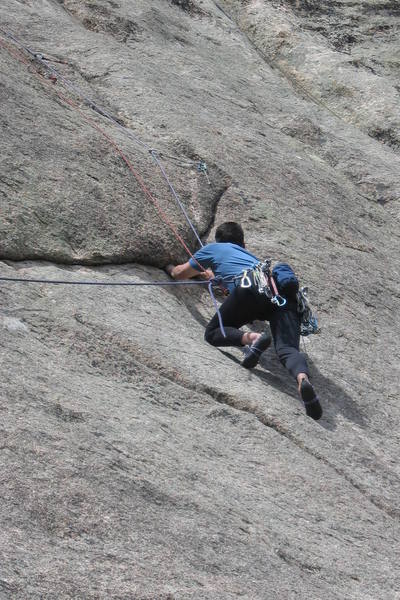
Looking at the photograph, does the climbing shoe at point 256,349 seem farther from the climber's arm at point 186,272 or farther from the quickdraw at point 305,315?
the climber's arm at point 186,272

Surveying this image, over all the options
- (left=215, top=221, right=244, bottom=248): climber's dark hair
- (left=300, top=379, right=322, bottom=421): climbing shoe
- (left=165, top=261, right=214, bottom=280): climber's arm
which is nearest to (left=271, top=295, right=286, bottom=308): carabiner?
(left=300, top=379, right=322, bottom=421): climbing shoe

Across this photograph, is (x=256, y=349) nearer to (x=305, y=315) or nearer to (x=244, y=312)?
(x=244, y=312)

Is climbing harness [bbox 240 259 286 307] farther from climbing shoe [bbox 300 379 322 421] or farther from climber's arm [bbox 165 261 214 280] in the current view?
climbing shoe [bbox 300 379 322 421]

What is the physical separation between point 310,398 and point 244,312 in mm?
1151

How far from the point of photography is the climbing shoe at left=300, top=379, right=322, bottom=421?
23.7 feet

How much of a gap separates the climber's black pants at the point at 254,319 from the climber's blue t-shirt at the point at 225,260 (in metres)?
0.34

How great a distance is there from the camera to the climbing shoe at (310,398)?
723cm

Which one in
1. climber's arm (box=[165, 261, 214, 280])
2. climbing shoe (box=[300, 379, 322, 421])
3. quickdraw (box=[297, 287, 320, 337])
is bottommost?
climber's arm (box=[165, 261, 214, 280])

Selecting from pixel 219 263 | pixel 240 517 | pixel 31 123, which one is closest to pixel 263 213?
pixel 219 263

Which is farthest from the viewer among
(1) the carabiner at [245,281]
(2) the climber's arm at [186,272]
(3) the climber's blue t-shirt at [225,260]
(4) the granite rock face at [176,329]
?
(2) the climber's arm at [186,272]

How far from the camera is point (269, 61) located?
53.1 feet

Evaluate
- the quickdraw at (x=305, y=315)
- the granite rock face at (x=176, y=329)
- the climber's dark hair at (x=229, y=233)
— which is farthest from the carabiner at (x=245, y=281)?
the climber's dark hair at (x=229, y=233)

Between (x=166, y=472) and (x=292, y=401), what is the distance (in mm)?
2115

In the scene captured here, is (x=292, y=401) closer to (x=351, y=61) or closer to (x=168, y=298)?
(x=168, y=298)
